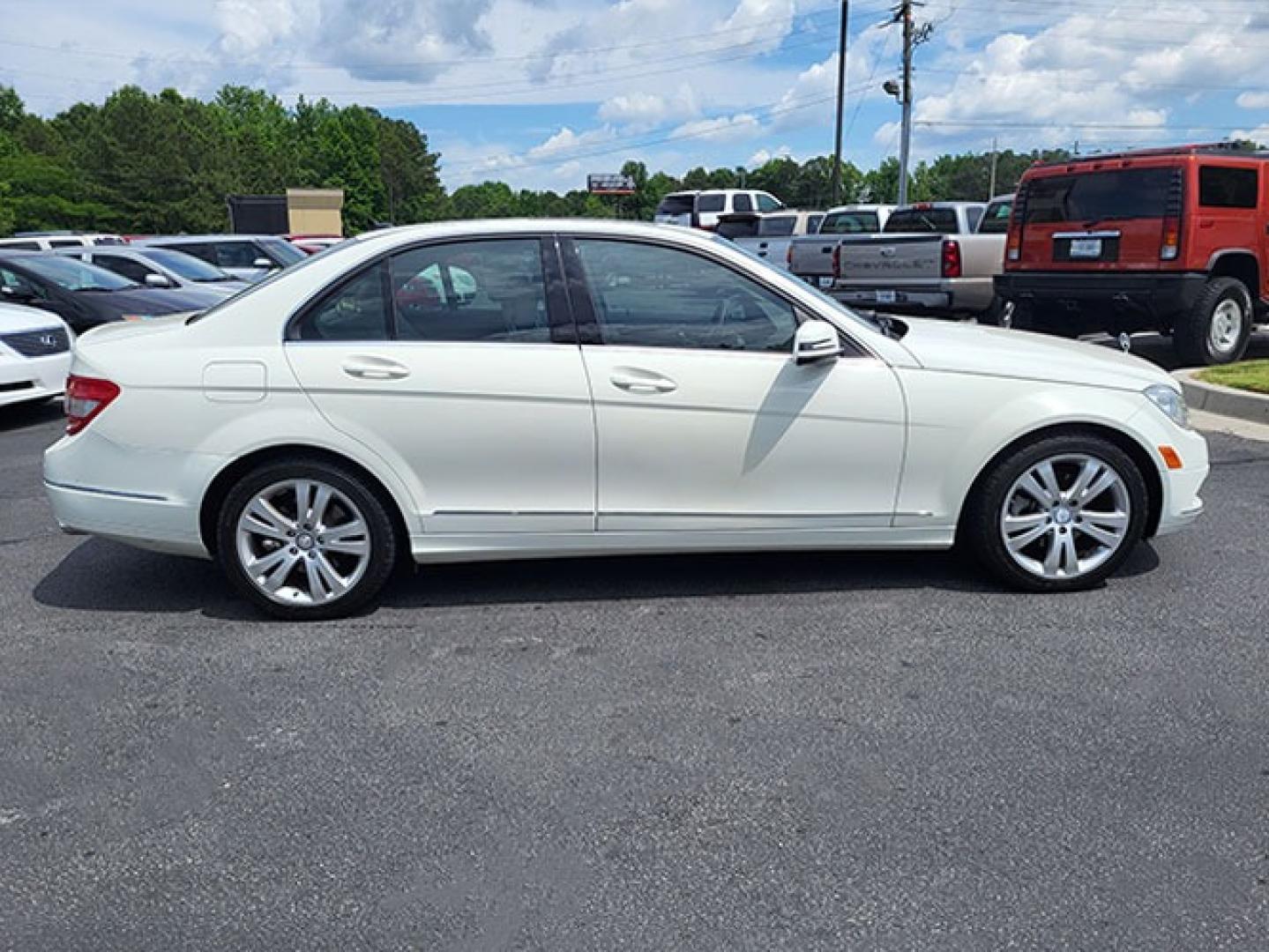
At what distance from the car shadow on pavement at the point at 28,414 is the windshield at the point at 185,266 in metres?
4.07

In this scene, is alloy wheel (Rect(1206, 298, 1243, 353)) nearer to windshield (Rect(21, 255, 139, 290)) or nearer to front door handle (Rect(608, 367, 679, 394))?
front door handle (Rect(608, 367, 679, 394))

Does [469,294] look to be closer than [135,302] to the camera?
Yes

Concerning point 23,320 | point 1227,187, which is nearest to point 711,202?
point 1227,187

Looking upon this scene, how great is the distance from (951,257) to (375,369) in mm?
9909

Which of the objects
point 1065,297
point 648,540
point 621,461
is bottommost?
point 648,540

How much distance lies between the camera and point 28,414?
9758mm

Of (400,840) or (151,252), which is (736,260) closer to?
(400,840)

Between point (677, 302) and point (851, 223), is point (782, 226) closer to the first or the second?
point (851, 223)

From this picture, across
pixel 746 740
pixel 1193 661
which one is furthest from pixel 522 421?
pixel 1193 661

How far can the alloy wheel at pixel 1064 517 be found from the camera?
4.38 m

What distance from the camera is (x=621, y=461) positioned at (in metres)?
4.21

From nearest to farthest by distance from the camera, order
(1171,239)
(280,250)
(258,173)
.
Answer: (1171,239) < (280,250) < (258,173)

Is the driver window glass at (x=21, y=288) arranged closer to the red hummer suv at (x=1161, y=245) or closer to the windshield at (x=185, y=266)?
the windshield at (x=185, y=266)

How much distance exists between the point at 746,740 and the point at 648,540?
1.22 meters
